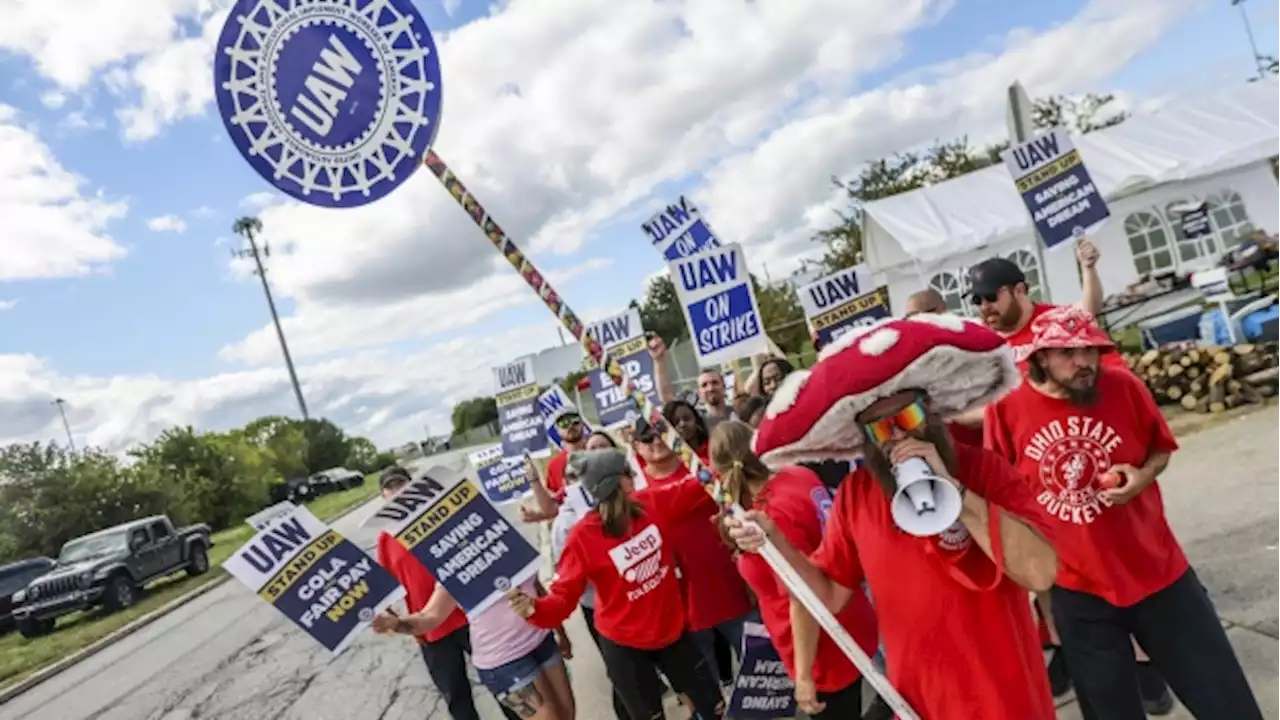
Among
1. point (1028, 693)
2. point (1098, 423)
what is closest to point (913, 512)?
point (1028, 693)

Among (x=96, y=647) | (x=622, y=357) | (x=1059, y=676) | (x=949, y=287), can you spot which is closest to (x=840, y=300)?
(x=622, y=357)

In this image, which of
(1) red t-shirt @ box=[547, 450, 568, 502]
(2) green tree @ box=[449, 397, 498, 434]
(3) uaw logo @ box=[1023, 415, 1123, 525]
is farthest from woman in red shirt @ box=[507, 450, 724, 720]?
(2) green tree @ box=[449, 397, 498, 434]

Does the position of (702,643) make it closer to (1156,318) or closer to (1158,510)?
(1158,510)

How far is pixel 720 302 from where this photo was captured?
650 centimetres

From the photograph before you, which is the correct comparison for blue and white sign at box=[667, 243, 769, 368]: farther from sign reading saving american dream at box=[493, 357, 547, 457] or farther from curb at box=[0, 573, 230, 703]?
curb at box=[0, 573, 230, 703]

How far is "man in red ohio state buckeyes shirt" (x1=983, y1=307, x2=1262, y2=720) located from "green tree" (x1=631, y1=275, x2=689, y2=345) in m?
38.1

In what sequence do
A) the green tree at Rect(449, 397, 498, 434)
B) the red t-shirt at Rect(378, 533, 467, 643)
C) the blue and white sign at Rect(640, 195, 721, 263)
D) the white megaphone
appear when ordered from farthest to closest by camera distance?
1. the green tree at Rect(449, 397, 498, 434)
2. the blue and white sign at Rect(640, 195, 721, 263)
3. the red t-shirt at Rect(378, 533, 467, 643)
4. the white megaphone

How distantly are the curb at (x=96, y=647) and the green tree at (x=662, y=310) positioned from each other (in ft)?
87.4

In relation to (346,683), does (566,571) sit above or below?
above

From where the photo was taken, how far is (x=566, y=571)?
3734 mm

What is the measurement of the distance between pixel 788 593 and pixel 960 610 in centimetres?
89

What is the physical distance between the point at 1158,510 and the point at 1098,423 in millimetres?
350

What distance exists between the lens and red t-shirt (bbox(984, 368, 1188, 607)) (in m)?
2.74

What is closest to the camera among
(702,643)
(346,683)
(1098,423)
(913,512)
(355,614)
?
(913,512)
